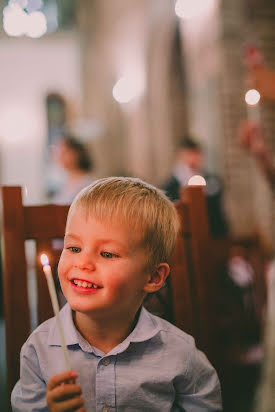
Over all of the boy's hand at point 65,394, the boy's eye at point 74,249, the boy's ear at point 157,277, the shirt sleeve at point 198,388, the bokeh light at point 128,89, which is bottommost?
the shirt sleeve at point 198,388

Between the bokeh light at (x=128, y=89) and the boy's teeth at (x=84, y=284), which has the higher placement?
the bokeh light at (x=128, y=89)

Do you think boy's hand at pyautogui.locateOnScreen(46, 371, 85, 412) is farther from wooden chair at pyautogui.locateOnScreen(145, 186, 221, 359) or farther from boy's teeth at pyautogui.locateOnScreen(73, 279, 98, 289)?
wooden chair at pyautogui.locateOnScreen(145, 186, 221, 359)

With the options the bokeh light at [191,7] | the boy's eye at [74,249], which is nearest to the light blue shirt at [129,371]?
the boy's eye at [74,249]

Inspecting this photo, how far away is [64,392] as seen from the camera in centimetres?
53

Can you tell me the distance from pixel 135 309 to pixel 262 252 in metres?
1.54

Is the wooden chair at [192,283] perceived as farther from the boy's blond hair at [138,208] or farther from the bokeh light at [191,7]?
the bokeh light at [191,7]

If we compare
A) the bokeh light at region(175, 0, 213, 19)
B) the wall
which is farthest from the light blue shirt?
the wall

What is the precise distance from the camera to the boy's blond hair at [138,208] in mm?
619

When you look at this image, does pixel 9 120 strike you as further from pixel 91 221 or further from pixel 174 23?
pixel 91 221

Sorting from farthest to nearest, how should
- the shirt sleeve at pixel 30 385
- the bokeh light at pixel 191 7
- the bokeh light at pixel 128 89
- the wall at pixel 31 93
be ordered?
1. the wall at pixel 31 93
2. the bokeh light at pixel 128 89
3. the bokeh light at pixel 191 7
4. the shirt sleeve at pixel 30 385

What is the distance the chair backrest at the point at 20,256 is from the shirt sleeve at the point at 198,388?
234 millimetres

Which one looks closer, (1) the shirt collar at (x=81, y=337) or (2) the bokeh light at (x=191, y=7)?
(1) the shirt collar at (x=81, y=337)

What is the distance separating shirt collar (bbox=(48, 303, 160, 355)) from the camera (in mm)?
629

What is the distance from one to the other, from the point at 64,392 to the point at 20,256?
29 centimetres
